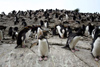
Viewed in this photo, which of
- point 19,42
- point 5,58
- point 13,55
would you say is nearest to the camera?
point 5,58

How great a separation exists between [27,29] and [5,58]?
247cm

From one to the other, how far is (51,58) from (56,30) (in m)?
5.75

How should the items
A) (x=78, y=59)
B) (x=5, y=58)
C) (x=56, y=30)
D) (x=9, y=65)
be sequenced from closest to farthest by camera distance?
1. (x=9, y=65)
2. (x=78, y=59)
3. (x=5, y=58)
4. (x=56, y=30)

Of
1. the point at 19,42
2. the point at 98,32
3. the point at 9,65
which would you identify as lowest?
the point at 9,65

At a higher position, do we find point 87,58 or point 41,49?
point 41,49

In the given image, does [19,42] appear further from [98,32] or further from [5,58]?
[98,32]

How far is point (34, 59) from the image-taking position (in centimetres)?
417

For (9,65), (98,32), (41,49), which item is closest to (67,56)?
(41,49)

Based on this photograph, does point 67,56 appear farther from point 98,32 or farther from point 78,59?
point 98,32

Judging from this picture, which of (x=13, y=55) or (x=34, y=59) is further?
(x=13, y=55)

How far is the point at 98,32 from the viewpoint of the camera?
3.93m

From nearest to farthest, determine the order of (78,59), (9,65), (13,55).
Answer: (9,65) → (78,59) → (13,55)

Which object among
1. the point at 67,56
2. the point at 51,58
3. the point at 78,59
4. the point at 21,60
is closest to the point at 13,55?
the point at 21,60

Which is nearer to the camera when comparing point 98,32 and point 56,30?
point 98,32
